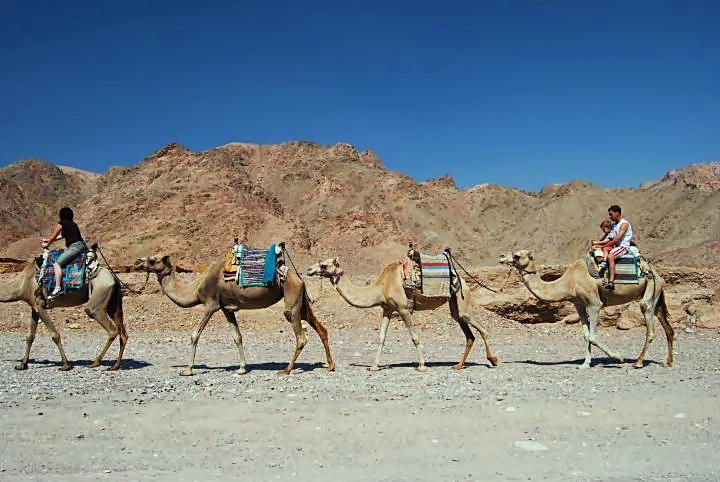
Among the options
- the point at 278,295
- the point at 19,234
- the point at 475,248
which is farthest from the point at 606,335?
the point at 19,234

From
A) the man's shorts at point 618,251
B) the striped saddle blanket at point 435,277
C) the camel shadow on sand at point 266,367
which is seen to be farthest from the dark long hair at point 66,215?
the man's shorts at point 618,251

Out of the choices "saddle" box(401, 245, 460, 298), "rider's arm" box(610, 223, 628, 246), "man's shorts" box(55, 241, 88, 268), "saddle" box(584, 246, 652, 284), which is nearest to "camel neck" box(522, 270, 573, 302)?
"saddle" box(584, 246, 652, 284)

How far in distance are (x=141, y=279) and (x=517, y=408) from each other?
2390cm

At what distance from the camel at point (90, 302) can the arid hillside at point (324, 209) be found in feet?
109

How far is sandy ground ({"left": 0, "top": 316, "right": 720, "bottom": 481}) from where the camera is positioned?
22.6 feet

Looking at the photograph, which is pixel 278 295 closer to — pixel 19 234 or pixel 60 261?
pixel 60 261

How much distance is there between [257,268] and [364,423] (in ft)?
15.7

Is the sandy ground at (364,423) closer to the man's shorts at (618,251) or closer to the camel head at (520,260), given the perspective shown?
the camel head at (520,260)

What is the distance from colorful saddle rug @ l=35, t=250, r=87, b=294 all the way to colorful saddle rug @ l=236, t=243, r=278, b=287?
314cm

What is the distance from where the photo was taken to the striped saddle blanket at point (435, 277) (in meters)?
12.7

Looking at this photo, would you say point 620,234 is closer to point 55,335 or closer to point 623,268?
point 623,268

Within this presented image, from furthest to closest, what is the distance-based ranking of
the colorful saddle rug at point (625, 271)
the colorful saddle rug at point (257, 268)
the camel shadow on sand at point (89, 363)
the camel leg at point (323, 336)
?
the camel shadow on sand at point (89, 363) < the colorful saddle rug at point (625, 271) < the camel leg at point (323, 336) < the colorful saddle rug at point (257, 268)

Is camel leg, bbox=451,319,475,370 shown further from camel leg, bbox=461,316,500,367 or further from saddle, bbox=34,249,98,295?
saddle, bbox=34,249,98,295

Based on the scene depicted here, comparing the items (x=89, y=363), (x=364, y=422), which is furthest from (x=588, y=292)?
(x=89, y=363)
